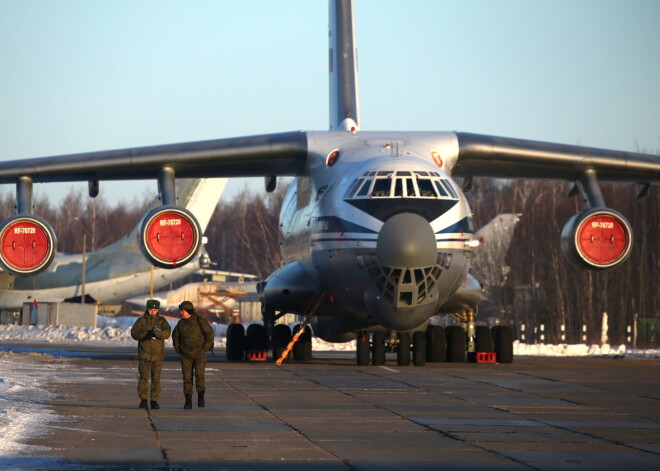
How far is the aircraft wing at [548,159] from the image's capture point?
18.5 m

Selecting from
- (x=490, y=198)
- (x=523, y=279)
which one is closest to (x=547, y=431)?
(x=523, y=279)

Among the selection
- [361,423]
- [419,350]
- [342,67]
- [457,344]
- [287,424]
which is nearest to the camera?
[287,424]

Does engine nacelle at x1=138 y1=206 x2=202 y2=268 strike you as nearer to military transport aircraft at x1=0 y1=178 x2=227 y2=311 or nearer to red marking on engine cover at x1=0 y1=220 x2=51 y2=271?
red marking on engine cover at x1=0 y1=220 x2=51 y2=271

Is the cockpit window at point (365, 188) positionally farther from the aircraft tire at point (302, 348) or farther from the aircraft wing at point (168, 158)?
the aircraft tire at point (302, 348)

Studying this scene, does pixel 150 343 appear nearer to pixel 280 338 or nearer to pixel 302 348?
pixel 280 338

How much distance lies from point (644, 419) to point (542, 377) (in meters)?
5.34

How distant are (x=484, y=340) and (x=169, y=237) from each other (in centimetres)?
588

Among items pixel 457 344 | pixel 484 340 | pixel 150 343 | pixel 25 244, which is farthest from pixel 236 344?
pixel 150 343

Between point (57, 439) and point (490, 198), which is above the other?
point (490, 198)

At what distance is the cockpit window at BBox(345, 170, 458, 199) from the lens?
15.9 m

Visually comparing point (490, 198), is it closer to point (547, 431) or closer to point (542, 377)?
point (542, 377)

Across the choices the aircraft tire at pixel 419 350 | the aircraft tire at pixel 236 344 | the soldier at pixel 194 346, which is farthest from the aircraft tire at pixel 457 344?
the soldier at pixel 194 346

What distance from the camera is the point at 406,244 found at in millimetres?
14930

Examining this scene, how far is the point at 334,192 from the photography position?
1675 centimetres
